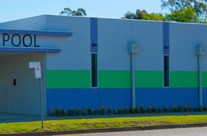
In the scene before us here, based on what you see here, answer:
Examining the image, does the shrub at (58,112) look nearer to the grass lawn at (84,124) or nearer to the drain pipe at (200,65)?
the grass lawn at (84,124)

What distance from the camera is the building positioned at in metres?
29.0

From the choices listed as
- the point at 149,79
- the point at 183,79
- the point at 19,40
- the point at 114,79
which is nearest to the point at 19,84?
the point at 19,40

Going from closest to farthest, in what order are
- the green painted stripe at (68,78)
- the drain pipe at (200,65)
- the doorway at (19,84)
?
the green painted stripe at (68,78), the doorway at (19,84), the drain pipe at (200,65)

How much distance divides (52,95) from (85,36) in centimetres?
379

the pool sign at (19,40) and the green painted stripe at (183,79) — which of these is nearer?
the pool sign at (19,40)

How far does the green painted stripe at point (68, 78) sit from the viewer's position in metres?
28.9

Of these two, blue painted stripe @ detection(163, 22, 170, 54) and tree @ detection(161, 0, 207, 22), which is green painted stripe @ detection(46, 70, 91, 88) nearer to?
blue painted stripe @ detection(163, 22, 170, 54)

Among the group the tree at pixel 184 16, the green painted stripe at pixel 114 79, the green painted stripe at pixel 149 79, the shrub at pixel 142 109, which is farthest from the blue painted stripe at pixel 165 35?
the tree at pixel 184 16

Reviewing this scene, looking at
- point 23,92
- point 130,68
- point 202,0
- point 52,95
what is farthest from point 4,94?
point 202,0

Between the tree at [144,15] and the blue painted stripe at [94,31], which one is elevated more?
the tree at [144,15]

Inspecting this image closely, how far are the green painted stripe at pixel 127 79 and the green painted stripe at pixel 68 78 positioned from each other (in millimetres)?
1025

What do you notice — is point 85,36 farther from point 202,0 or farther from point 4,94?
point 202,0

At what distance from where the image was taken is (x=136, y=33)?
32.2 m

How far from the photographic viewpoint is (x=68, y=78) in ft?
97.3
